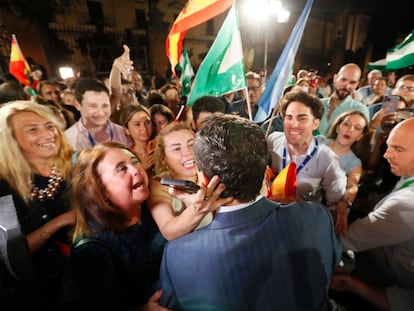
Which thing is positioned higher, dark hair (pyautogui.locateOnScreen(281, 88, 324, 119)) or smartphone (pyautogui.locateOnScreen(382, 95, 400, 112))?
dark hair (pyautogui.locateOnScreen(281, 88, 324, 119))

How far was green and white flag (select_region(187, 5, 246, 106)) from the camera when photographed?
246cm

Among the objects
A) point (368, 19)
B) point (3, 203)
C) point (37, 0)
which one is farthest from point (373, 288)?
point (368, 19)

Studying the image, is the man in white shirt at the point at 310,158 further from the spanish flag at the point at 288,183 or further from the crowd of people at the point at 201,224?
the spanish flag at the point at 288,183

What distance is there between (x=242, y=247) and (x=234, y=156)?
17.0 inches

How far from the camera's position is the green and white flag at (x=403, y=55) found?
359 cm

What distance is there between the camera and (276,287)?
112cm

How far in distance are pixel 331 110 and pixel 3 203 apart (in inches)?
201

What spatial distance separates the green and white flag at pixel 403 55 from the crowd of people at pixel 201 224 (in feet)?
5.59

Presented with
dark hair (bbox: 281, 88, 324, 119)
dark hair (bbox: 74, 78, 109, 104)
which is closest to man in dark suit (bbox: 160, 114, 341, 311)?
dark hair (bbox: 281, 88, 324, 119)

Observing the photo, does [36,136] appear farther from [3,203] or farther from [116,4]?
[116,4]

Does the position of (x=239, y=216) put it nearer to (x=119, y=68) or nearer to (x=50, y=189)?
(x=50, y=189)

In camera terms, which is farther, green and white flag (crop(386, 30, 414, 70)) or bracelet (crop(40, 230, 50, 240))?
green and white flag (crop(386, 30, 414, 70))

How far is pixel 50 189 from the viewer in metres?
2.06

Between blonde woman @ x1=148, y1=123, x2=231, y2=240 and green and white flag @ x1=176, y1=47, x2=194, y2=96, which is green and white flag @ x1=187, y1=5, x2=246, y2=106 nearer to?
blonde woman @ x1=148, y1=123, x2=231, y2=240
